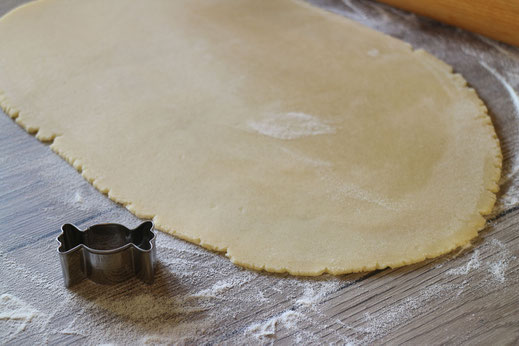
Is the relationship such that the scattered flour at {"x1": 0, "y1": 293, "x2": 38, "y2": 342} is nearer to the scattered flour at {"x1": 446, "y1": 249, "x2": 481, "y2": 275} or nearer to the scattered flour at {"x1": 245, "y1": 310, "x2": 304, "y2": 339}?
the scattered flour at {"x1": 245, "y1": 310, "x2": 304, "y2": 339}

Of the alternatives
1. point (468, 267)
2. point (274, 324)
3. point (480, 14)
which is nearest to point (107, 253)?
point (274, 324)

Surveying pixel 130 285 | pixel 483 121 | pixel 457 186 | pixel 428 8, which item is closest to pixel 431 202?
pixel 457 186

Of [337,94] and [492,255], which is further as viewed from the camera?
[337,94]

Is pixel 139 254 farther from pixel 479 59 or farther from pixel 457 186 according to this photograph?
pixel 479 59

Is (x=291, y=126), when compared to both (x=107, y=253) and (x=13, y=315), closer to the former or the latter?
(x=107, y=253)

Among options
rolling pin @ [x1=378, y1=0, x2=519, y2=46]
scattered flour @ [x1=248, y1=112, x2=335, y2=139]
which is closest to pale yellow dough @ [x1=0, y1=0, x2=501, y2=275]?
scattered flour @ [x1=248, y1=112, x2=335, y2=139]
